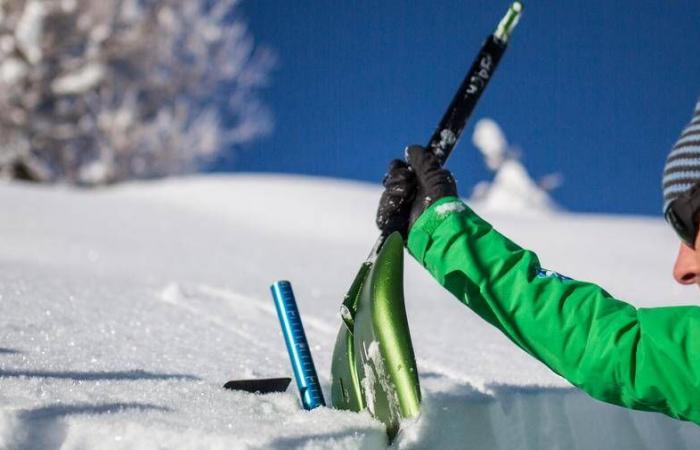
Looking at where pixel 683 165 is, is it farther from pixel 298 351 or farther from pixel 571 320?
pixel 298 351

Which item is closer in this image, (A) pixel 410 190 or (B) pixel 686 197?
(B) pixel 686 197

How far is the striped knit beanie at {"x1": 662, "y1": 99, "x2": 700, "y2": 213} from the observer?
2.89ft

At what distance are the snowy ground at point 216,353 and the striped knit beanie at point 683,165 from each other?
1.50 feet

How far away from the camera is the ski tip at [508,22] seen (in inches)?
55.5

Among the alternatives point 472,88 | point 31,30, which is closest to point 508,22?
point 472,88

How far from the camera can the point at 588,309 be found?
901 millimetres

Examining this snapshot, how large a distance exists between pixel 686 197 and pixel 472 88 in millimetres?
563

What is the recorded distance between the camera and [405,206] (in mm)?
1108

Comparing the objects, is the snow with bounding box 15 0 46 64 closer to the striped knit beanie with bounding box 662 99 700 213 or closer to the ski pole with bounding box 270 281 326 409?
the ski pole with bounding box 270 281 326 409

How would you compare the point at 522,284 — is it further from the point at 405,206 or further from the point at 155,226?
the point at 155,226

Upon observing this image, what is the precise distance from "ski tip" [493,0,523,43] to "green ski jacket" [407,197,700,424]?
0.54 metres

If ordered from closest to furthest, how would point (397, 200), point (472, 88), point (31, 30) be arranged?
point (397, 200), point (472, 88), point (31, 30)

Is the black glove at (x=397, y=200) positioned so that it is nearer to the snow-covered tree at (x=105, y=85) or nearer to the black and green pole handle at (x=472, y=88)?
the black and green pole handle at (x=472, y=88)

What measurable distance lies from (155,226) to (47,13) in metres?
8.95
